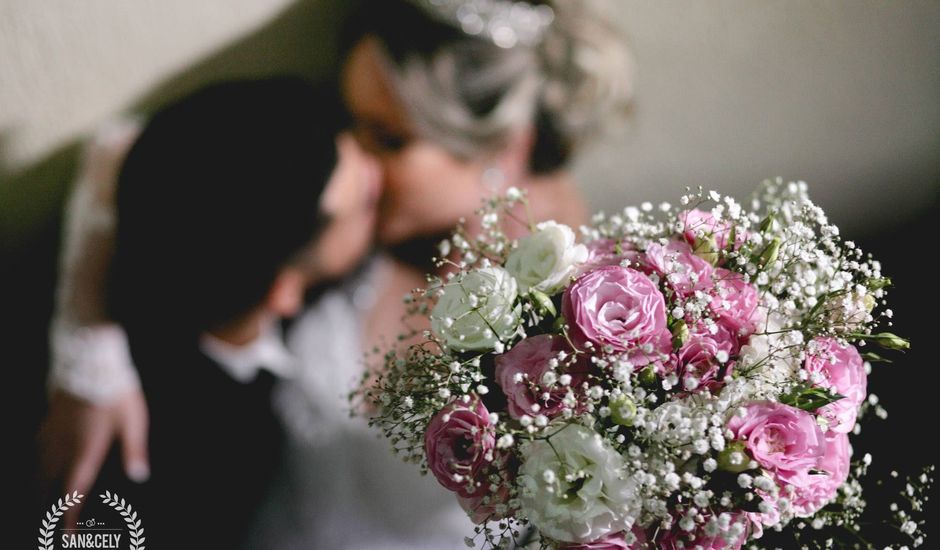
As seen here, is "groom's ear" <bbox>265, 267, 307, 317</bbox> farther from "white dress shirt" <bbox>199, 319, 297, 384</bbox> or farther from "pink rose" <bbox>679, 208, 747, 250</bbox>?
"pink rose" <bbox>679, 208, 747, 250</bbox>

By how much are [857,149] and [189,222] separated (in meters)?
1.14

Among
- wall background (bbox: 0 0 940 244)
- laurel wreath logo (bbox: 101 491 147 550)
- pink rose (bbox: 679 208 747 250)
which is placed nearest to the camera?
pink rose (bbox: 679 208 747 250)

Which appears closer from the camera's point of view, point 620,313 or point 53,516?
point 620,313

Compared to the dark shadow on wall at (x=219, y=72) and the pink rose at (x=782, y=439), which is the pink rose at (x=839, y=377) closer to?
the pink rose at (x=782, y=439)

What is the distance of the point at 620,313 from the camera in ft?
2.04

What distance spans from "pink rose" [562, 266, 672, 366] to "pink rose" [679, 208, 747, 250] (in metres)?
0.10

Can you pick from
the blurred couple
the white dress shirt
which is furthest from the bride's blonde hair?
the white dress shirt

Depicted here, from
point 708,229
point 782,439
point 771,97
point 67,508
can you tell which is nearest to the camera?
point 782,439

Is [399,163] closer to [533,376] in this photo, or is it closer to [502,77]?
[502,77]

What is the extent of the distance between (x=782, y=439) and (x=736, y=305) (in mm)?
122

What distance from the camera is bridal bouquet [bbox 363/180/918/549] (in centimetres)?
62

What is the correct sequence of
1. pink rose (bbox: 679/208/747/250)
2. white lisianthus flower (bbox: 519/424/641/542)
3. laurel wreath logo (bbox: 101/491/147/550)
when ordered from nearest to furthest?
white lisianthus flower (bbox: 519/424/641/542)
pink rose (bbox: 679/208/747/250)
laurel wreath logo (bbox: 101/491/147/550)

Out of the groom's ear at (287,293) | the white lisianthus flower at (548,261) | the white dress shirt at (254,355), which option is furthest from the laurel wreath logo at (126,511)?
the white lisianthus flower at (548,261)

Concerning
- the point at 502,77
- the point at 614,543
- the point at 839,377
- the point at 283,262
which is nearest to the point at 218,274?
the point at 283,262
